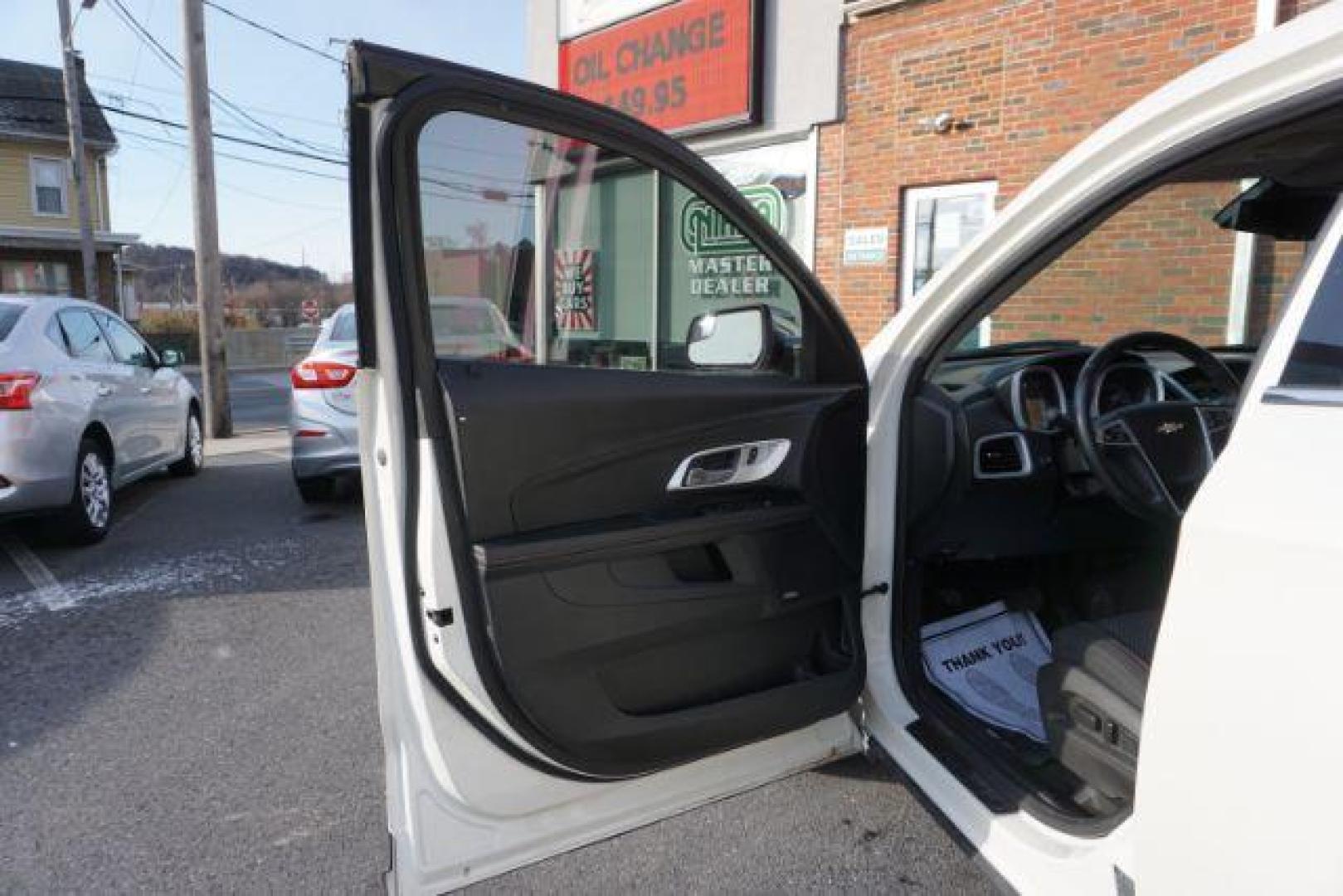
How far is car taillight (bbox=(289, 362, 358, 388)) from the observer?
5973 millimetres

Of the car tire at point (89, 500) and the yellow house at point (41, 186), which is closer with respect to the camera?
the car tire at point (89, 500)

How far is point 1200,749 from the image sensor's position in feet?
4.30

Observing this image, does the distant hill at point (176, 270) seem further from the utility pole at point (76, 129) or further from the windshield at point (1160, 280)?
the windshield at point (1160, 280)

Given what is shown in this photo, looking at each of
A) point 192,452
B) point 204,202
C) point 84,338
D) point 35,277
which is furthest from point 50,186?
point 84,338

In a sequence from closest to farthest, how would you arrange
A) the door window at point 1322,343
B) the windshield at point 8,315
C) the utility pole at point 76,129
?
1. the door window at point 1322,343
2. the windshield at point 8,315
3. the utility pole at point 76,129

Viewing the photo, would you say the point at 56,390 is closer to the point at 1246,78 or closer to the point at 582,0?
the point at 1246,78

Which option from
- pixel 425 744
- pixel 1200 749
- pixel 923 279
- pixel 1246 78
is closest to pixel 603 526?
pixel 425 744

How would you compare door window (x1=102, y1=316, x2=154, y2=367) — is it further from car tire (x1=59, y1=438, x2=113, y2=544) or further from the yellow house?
the yellow house

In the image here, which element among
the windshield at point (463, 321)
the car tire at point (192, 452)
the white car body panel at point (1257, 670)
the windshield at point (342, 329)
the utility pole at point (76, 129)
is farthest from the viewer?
the utility pole at point (76, 129)

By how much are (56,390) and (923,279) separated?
6.65m

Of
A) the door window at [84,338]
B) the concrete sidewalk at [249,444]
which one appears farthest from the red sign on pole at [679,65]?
the door window at [84,338]

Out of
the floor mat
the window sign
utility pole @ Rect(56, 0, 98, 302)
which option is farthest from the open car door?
utility pole @ Rect(56, 0, 98, 302)

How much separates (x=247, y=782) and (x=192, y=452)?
613 centimetres

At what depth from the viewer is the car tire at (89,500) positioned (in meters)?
5.34
